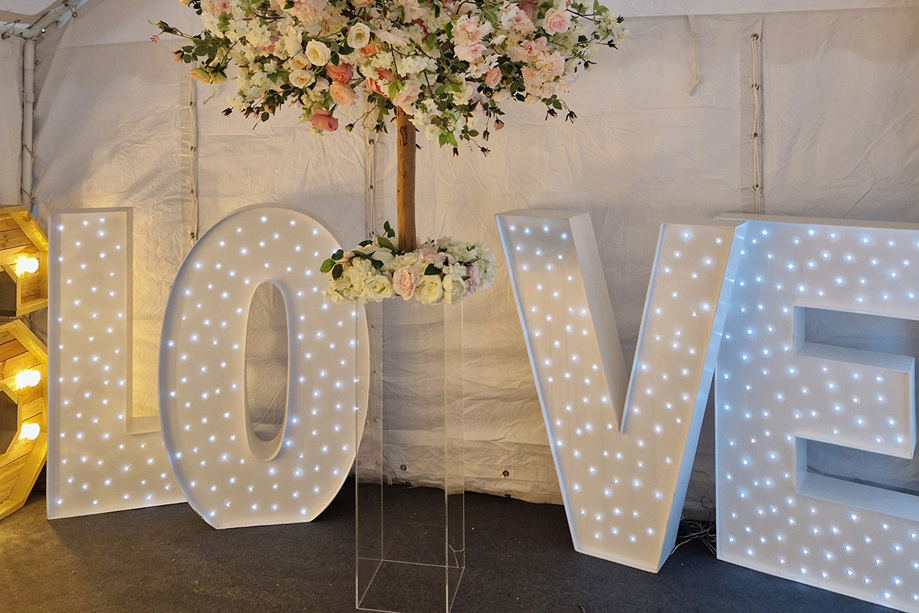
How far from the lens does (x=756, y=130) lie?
8.24ft

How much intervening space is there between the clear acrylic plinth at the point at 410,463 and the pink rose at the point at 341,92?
0.57 meters

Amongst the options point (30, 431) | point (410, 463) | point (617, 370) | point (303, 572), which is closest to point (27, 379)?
point (30, 431)

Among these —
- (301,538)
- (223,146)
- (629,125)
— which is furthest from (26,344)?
(629,125)

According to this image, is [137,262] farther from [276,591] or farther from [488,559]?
[488,559]

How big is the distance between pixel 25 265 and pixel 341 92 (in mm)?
1890

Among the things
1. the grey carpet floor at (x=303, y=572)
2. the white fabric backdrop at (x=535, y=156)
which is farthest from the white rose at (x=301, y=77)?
the grey carpet floor at (x=303, y=572)

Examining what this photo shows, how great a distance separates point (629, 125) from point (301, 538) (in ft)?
6.05

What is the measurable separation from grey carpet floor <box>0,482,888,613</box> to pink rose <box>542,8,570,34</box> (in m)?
1.35

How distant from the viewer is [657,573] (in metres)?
2.35

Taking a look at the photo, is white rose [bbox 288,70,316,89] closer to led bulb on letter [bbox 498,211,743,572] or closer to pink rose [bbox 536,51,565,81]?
pink rose [bbox 536,51,565,81]

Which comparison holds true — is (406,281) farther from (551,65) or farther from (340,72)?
(551,65)

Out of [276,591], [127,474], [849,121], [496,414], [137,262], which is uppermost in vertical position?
[849,121]

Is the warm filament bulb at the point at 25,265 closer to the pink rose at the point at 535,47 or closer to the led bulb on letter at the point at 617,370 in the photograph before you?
the led bulb on letter at the point at 617,370

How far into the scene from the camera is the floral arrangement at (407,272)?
1.85 m
